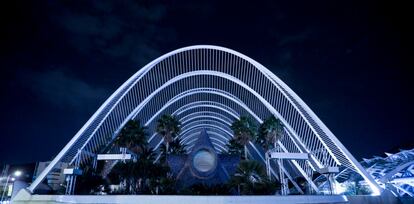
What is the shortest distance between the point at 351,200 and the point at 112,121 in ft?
115

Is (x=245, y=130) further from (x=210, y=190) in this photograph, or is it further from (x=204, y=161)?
(x=210, y=190)

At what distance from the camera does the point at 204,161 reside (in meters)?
40.8

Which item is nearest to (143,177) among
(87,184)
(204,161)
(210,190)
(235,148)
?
(87,184)

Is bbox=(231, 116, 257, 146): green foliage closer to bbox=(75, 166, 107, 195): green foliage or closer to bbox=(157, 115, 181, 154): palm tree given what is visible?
bbox=(157, 115, 181, 154): palm tree

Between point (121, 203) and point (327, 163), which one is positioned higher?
point (327, 163)

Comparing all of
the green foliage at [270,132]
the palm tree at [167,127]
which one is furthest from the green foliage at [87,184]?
the green foliage at [270,132]

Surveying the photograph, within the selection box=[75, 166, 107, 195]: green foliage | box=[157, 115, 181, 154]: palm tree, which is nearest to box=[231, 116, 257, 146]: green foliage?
box=[157, 115, 181, 154]: palm tree

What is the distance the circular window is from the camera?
4000 cm

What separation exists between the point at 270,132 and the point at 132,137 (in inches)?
934

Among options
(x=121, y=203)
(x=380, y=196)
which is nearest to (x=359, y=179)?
(x=380, y=196)

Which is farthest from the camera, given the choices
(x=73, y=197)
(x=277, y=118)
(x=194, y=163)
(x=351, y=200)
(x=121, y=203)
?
(x=277, y=118)

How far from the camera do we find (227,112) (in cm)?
6719

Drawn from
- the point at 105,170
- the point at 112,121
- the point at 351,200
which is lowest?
the point at 351,200

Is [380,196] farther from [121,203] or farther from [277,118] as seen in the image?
[121,203]
